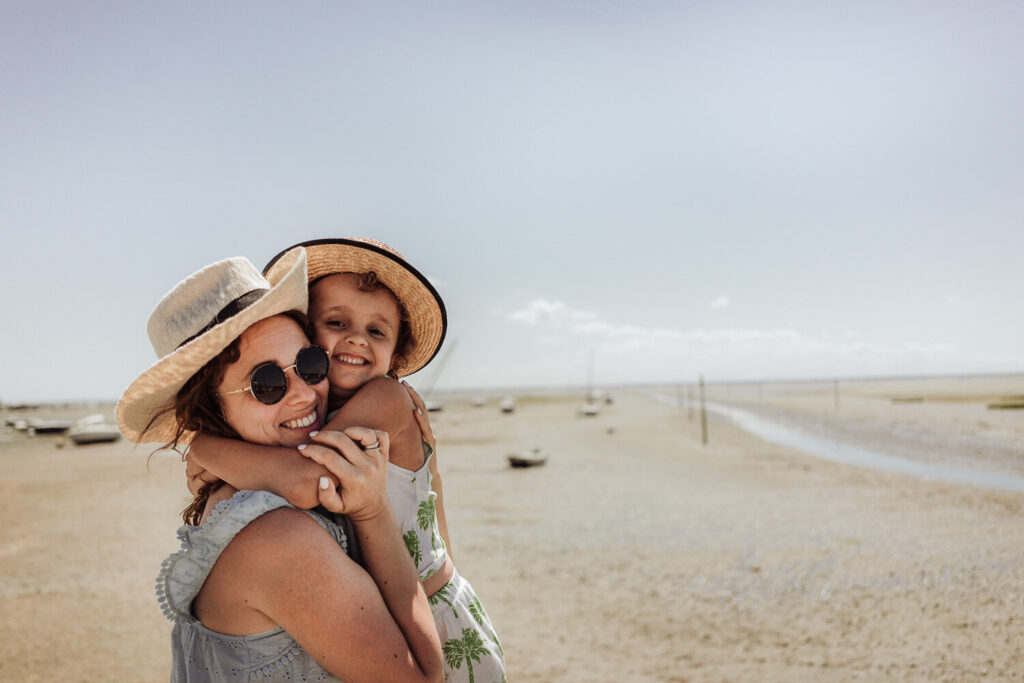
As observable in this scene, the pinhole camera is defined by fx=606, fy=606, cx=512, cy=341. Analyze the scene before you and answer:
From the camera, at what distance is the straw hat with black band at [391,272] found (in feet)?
7.36

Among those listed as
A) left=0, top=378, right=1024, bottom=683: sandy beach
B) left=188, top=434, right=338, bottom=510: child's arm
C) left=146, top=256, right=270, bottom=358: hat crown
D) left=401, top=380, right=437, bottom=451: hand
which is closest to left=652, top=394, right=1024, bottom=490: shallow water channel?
left=0, top=378, right=1024, bottom=683: sandy beach

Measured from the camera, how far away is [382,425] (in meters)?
1.88

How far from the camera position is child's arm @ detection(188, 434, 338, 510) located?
1.50 meters

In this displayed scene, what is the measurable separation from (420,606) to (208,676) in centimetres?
55

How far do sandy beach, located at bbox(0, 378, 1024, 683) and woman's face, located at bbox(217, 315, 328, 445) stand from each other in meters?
5.36

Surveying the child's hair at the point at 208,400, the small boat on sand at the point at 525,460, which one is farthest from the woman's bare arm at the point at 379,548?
the small boat on sand at the point at 525,460

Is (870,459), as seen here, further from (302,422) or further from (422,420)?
(302,422)

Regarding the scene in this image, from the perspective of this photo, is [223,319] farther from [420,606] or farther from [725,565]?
[725,565]

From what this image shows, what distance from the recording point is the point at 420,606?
1.58 m

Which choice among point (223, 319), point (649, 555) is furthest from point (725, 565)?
point (223, 319)

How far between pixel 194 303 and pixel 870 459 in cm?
2466

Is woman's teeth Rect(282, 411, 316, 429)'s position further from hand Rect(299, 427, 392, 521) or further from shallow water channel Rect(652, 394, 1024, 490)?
shallow water channel Rect(652, 394, 1024, 490)

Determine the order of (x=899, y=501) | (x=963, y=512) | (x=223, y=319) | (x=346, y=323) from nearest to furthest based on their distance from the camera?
(x=223, y=319), (x=346, y=323), (x=963, y=512), (x=899, y=501)

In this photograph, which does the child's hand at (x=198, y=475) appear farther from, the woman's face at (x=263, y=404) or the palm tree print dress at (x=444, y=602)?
the palm tree print dress at (x=444, y=602)
